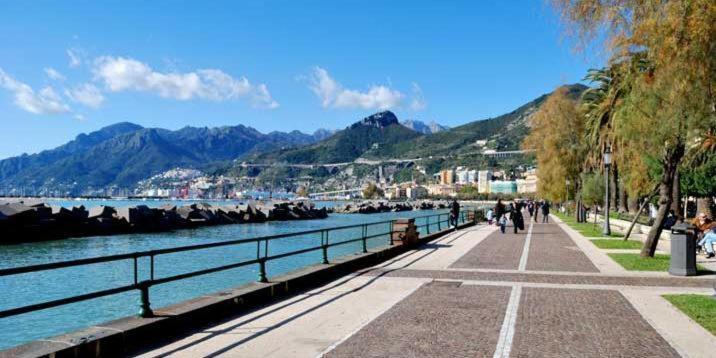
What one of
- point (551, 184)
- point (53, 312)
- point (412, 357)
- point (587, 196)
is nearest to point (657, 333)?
point (412, 357)

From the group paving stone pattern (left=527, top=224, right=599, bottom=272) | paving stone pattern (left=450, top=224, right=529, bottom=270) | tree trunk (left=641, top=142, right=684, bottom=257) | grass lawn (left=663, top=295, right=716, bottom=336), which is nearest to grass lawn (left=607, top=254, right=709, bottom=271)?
tree trunk (left=641, top=142, right=684, bottom=257)

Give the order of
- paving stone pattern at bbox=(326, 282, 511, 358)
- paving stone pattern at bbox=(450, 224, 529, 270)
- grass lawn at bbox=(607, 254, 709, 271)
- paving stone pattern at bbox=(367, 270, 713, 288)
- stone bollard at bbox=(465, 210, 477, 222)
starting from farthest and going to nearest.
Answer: stone bollard at bbox=(465, 210, 477, 222)
paving stone pattern at bbox=(450, 224, 529, 270)
grass lawn at bbox=(607, 254, 709, 271)
paving stone pattern at bbox=(367, 270, 713, 288)
paving stone pattern at bbox=(326, 282, 511, 358)

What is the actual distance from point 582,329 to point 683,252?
7.31 m

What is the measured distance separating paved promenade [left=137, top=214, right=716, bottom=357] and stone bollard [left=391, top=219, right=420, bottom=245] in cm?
613

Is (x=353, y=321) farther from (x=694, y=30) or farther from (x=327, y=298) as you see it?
(x=694, y=30)

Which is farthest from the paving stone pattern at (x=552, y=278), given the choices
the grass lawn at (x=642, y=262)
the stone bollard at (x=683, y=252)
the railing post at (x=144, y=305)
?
the railing post at (x=144, y=305)

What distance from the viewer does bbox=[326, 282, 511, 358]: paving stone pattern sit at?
754 cm

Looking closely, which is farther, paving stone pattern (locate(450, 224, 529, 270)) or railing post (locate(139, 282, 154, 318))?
paving stone pattern (locate(450, 224, 529, 270))

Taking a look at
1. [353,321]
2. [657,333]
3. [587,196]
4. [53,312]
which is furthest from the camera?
[587,196]

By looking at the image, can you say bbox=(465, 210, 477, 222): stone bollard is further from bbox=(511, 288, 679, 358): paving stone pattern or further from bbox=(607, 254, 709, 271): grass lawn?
bbox=(511, 288, 679, 358): paving stone pattern

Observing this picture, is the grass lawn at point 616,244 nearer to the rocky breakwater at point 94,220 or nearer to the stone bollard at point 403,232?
the stone bollard at point 403,232

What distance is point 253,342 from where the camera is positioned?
796cm

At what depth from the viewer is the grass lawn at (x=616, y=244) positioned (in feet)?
76.1

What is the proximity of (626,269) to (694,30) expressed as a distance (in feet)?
26.2
